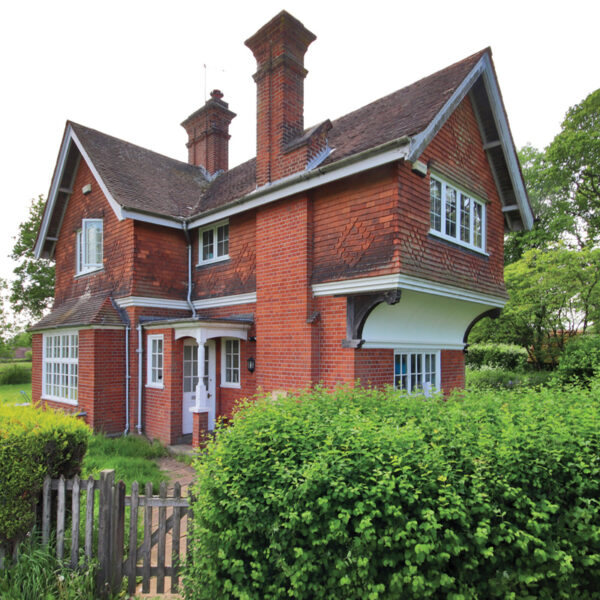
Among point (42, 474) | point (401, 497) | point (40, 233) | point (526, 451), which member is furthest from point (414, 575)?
point (40, 233)

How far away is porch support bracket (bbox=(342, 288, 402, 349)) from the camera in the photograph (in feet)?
25.8

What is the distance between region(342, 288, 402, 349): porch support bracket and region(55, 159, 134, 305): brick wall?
21.6ft

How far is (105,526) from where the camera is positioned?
4.16 m

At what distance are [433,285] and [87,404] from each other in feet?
30.7

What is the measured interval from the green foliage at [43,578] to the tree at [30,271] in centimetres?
2803

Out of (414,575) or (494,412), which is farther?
(494,412)

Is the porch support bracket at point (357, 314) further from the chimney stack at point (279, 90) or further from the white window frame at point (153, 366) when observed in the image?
the white window frame at point (153, 366)

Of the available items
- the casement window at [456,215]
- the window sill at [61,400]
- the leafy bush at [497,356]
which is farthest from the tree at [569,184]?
the window sill at [61,400]

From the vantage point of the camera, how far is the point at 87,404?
439 inches

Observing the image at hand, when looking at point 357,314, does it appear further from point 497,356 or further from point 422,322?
point 497,356

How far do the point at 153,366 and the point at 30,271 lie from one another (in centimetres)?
2242

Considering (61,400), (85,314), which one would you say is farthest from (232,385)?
(61,400)

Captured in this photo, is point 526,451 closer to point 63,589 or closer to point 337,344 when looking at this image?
point 63,589

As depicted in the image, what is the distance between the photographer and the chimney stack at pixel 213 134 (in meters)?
16.9
